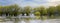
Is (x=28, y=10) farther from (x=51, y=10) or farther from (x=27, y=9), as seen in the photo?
(x=51, y=10)

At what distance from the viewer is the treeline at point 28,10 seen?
1452 millimetres

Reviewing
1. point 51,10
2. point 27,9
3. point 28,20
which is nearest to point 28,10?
point 27,9

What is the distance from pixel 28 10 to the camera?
4.81 feet

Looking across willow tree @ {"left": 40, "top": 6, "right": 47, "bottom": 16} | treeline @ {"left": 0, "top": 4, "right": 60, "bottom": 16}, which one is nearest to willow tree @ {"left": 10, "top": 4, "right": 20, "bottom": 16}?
treeline @ {"left": 0, "top": 4, "right": 60, "bottom": 16}

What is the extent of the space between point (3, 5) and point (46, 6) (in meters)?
0.50

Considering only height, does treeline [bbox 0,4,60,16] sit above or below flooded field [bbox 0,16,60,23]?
above

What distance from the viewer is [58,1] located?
4.85 ft

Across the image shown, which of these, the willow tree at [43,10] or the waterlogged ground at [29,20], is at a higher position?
the willow tree at [43,10]

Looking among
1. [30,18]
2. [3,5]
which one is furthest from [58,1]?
[3,5]

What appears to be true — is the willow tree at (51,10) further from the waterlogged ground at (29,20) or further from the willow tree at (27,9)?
the willow tree at (27,9)

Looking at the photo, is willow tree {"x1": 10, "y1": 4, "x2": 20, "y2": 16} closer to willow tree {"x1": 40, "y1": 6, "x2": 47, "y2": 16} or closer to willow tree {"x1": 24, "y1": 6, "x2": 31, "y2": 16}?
willow tree {"x1": 24, "y1": 6, "x2": 31, "y2": 16}

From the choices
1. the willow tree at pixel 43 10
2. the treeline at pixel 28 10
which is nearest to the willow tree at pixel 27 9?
the treeline at pixel 28 10

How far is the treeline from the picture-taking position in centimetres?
145

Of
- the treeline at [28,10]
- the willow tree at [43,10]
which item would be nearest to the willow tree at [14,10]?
the treeline at [28,10]
